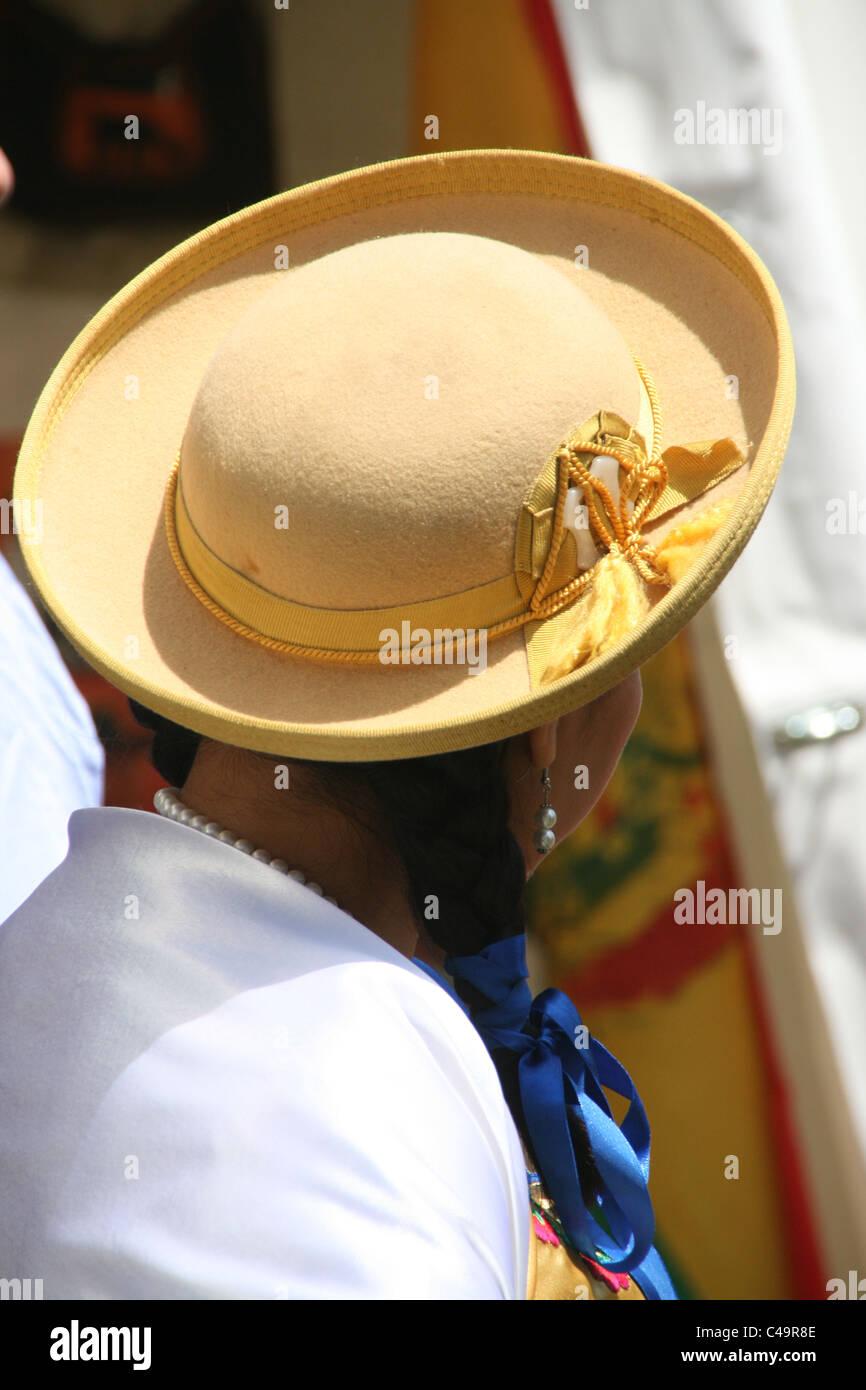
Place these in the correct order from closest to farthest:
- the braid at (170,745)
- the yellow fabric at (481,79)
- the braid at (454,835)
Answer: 1. the braid at (454,835)
2. the braid at (170,745)
3. the yellow fabric at (481,79)

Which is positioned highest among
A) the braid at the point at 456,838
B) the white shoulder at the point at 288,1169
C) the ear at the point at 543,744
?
the ear at the point at 543,744

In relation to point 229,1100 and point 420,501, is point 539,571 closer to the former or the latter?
point 420,501

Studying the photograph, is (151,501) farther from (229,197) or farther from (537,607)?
(229,197)

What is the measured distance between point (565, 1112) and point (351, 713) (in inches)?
17.3

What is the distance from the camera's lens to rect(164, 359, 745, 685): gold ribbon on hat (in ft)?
2.65

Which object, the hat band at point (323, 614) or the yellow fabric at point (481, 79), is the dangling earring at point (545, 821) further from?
the yellow fabric at point (481, 79)

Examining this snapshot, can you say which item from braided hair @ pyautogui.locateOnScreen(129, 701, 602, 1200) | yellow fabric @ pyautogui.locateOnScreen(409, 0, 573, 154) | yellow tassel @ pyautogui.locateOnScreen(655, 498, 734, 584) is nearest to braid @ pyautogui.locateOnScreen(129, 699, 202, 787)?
braided hair @ pyautogui.locateOnScreen(129, 701, 602, 1200)

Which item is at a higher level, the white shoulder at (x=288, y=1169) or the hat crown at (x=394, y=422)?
the hat crown at (x=394, y=422)

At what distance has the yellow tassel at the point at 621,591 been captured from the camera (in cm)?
82

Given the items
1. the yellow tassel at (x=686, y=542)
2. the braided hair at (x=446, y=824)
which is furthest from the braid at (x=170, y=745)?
the yellow tassel at (x=686, y=542)

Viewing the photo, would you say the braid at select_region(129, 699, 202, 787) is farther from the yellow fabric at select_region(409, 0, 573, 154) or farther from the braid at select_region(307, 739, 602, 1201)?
the yellow fabric at select_region(409, 0, 573, 154)

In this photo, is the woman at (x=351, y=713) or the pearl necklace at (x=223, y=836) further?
the pearl necklace at (x=223, y=836)
